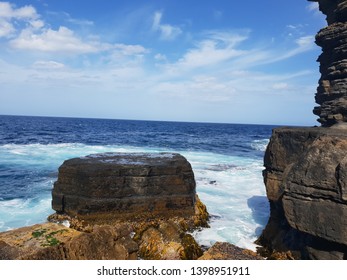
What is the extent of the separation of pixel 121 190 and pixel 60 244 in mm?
4277

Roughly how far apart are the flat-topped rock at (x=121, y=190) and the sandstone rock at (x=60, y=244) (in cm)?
309

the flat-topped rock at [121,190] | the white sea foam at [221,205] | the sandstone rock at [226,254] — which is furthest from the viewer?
the white sea foam at [221,205]

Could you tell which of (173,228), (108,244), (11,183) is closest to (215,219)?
(173,228)

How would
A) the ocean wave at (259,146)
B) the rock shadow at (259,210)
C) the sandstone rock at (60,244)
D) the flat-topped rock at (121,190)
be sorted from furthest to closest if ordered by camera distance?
the ocean wave at (259,146)
the rock shadow at (259,210)
the flat-topped rock at (121,190)
the sandstone rock at (60,244)

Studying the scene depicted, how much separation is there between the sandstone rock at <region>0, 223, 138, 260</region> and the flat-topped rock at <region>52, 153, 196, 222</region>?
3.09m

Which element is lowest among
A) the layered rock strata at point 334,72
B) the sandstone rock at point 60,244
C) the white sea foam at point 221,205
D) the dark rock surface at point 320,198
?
the white sea foam at point 221,205

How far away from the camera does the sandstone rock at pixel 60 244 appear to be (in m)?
5.11

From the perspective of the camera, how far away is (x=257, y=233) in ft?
32.3

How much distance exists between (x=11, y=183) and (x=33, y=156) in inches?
379

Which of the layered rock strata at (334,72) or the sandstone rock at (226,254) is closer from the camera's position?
the sandstone rock at (226,254)

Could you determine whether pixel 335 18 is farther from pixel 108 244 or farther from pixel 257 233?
pixel 108 244

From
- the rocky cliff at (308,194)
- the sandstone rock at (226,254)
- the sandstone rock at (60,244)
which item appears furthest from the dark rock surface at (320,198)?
the sandstone rock at (60,244)

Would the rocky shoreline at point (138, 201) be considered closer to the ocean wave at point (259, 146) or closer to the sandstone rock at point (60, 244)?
the sandstone rock at point (60, 244)

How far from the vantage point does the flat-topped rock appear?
953 cm
